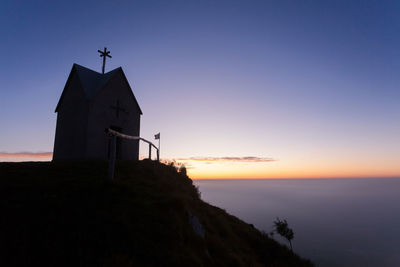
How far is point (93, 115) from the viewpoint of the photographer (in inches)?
619

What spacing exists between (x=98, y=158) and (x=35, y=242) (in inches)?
451

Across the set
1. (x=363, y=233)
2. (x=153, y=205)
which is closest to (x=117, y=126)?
(x=153, y=205)

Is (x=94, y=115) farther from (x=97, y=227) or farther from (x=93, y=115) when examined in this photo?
(x=97, y=227)

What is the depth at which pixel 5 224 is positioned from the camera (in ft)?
16.5

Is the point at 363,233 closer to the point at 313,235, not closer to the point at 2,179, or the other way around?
the point at 313,235

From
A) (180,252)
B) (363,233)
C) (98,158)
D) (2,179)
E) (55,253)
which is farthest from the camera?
(363,233)

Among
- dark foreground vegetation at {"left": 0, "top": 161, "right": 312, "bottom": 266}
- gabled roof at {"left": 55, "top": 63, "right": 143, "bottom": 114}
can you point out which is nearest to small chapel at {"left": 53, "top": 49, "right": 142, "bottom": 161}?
gabled roof at {"left": 55, "top": 63, "right": 143, "bottom": 114}

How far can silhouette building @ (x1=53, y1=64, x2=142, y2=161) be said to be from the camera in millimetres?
15492

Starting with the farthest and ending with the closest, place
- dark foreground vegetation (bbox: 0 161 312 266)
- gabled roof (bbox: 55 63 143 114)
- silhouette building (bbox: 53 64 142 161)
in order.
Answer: gabled roof (bbox: 55 63 143 114) → silhouette building (bbox: 53 64 142 161) → dark foreground vegetation (bbox: 0 161 312 266)

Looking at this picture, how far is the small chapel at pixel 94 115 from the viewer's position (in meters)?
15.5

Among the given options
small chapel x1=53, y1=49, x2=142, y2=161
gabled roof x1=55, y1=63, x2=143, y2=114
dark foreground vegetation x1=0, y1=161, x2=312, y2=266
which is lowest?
dark foreground vegetation x1=0, y1=161, x2=312, y2=266

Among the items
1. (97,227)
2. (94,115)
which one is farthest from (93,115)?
(97,227)

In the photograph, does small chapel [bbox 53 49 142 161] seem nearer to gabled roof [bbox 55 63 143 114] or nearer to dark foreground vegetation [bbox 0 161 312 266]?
gabled roof [bbox 55 63 143 114]

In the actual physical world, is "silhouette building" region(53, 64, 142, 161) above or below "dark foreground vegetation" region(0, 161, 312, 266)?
above
